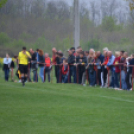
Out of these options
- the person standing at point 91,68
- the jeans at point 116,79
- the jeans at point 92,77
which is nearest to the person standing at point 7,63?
the person standing at point 91,68

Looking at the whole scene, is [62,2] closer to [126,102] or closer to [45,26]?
[45,26]

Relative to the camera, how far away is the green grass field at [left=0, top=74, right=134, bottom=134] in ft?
27.0

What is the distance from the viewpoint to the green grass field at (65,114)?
8234 mm

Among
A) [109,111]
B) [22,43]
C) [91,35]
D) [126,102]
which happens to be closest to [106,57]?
[126,102]

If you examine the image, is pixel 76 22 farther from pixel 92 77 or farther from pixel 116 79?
pixel 116 79

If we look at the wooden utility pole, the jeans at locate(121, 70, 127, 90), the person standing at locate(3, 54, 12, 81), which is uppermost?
the wooden utility pole

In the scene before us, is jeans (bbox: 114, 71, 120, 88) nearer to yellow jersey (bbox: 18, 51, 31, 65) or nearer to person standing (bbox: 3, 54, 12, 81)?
yellow jersey (bbox: 18, 51, 31, 65)

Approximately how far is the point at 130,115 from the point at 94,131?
2.27 meters

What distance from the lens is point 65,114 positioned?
1011 centimetres

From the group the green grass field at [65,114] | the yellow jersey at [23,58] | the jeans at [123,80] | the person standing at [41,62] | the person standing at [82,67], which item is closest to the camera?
the green grass field at [65,114]

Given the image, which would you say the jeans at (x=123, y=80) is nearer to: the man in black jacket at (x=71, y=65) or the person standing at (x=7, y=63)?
the man in black jacket at (x=71, y=65)

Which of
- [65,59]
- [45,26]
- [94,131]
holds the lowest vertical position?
[94,131]

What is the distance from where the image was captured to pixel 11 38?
117 feet

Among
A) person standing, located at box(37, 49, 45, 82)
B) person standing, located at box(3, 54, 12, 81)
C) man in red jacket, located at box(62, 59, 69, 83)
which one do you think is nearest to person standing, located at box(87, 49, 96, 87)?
man in red jacket, located at box(62, 59, 69, 83)
